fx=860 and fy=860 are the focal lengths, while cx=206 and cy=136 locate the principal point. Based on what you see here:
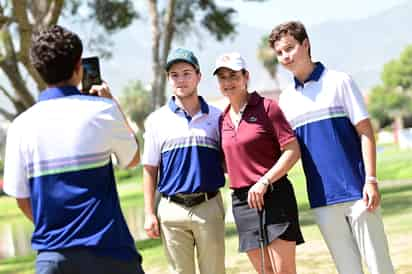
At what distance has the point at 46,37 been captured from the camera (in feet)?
11.5

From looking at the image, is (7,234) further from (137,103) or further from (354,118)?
(137,103)

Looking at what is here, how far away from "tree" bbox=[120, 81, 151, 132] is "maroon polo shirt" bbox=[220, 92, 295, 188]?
317 feet

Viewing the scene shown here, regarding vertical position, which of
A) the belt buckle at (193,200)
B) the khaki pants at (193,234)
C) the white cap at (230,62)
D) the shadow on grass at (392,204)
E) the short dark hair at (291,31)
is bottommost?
the shadow on grass at (392,204)

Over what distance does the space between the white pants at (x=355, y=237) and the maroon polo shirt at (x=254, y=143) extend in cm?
40

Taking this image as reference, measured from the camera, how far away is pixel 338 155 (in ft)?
15.3

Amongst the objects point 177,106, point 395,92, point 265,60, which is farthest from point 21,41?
point 395,92

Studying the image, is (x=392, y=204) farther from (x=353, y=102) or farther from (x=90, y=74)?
(x=90, y=74)

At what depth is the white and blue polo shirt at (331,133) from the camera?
15.2ft

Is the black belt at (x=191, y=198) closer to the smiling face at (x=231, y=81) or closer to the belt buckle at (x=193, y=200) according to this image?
the belt buckle at (x=193, y=200)

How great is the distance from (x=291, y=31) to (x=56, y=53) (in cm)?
164

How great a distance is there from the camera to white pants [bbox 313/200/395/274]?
4.62 metres

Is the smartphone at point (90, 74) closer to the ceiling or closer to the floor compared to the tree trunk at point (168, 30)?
closer to the ceiling

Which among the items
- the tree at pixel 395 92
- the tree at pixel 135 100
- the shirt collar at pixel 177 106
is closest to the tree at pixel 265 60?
the tree at pixel 395 92

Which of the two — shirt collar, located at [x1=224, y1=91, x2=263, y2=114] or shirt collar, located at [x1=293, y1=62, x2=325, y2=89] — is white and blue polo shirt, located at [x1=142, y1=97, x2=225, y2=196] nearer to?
shirt collar, located at [x1=224, y1=91, x2=263, y2=114]
